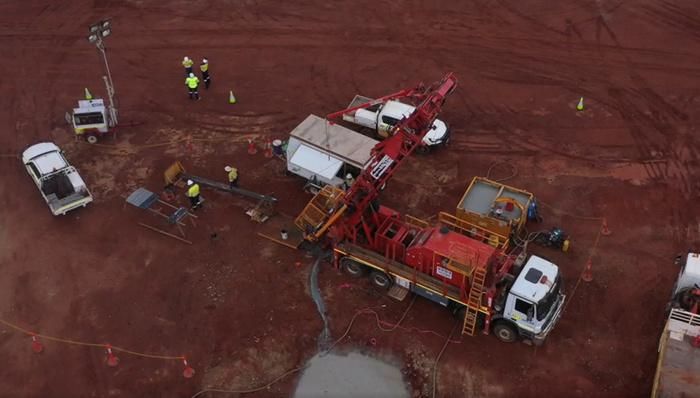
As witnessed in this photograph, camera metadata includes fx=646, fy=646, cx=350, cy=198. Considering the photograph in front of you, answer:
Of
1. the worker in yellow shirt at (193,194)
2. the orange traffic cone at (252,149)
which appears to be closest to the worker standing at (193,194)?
the worker in yellow shirt at (193,194)

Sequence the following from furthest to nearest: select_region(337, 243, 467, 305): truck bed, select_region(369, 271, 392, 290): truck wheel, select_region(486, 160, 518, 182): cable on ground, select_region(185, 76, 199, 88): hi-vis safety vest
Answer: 1. select_region(185, 76, 199, 88): hi-vis safety vest
2. select_region(486, 160, 518, 182): cable on ground
3. select_region(369, 271, 392, 290): truck wheel
4. select_region(337, 243, 467, 305): truck bed

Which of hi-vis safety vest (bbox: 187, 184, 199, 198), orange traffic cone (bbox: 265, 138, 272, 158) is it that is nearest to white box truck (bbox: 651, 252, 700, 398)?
orange traffic cone (bbox: 265, 138, 272, 158)

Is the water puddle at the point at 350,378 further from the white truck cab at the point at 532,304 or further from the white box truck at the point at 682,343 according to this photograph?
the white box truck at the point at 682,343

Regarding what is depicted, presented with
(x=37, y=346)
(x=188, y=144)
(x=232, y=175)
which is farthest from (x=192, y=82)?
(x=37, y=346)

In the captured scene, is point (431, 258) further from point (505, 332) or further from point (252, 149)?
point (252, 149)

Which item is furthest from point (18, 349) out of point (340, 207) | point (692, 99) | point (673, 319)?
point (692, 99)

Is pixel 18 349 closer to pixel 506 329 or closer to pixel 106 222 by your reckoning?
pixel 106 222

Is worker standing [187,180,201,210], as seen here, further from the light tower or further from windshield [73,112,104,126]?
the light tower

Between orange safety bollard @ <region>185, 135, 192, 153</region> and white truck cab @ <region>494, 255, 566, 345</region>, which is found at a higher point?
white truck cab @ <region>494, 255, 566, 345</region>
